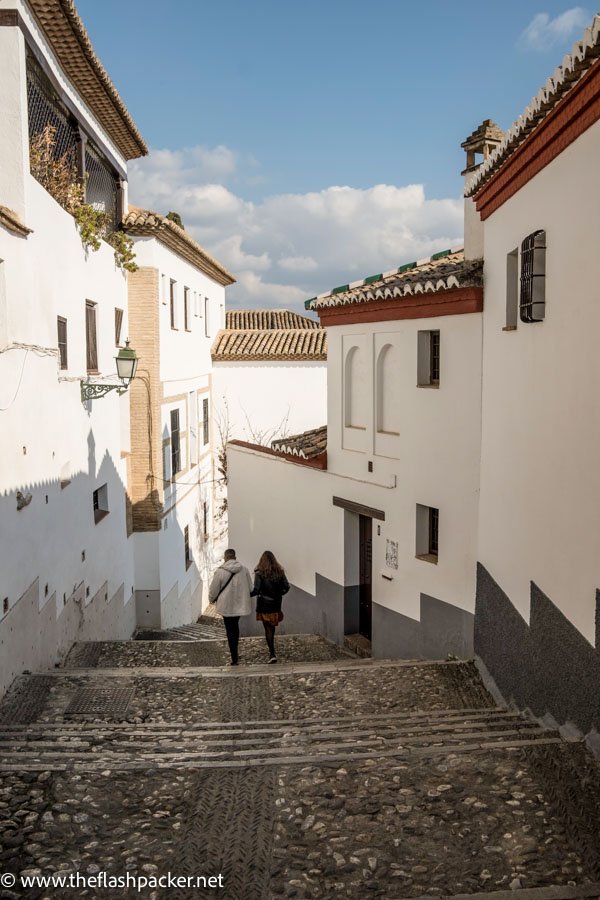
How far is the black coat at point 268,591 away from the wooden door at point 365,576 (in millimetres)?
2391

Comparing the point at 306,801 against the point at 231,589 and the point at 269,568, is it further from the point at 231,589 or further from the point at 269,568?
the point at 269,568

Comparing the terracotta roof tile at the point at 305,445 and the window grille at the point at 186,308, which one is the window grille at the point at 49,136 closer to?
the terracotta roof tile at the point at 305,445

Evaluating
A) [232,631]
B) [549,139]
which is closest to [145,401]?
[232,631]

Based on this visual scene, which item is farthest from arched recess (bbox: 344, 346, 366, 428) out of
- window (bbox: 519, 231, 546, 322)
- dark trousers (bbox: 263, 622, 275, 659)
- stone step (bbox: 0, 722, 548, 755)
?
stone step (bbox: 0, 722, 548, 755)

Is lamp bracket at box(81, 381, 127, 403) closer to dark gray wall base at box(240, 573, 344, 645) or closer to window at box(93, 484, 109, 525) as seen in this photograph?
window at box(93, 484, 109, 525)

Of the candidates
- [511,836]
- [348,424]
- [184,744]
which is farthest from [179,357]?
[511,836]

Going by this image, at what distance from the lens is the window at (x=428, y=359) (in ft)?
34.1

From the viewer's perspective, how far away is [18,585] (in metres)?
8.27

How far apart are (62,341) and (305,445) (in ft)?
14.5

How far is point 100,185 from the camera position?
14047 mm

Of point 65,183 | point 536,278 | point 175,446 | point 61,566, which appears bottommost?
point 61,566

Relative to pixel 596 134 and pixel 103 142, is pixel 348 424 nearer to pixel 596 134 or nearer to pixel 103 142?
pixel 103 142

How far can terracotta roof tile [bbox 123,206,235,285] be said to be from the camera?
1606 cm

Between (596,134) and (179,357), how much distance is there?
594 inches
